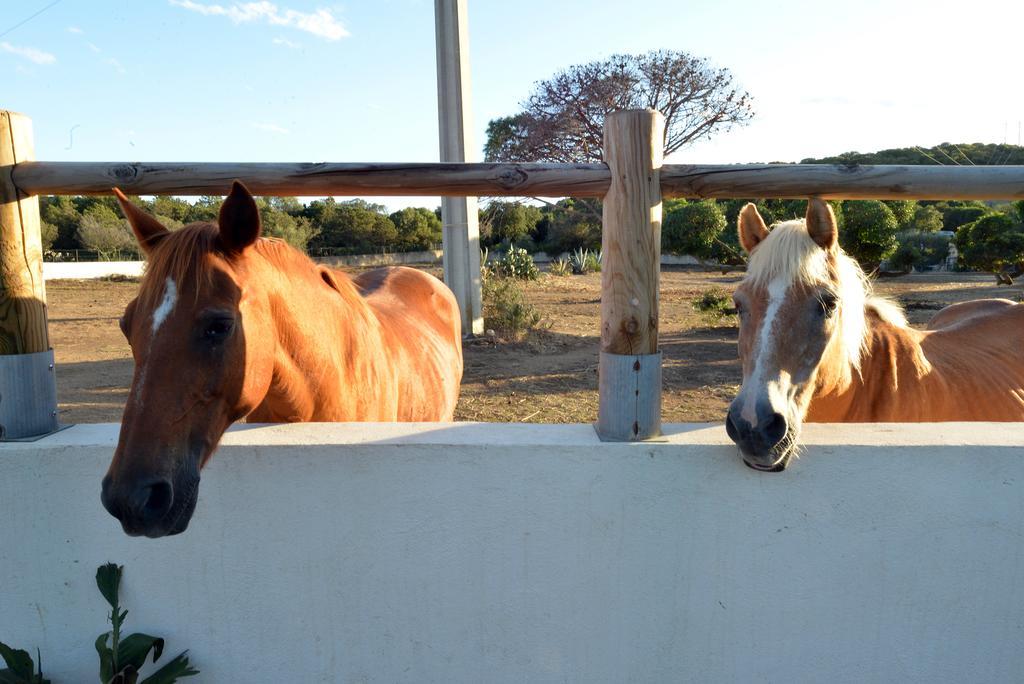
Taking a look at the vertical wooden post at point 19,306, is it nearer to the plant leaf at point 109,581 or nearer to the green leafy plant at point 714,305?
the plant leaf at point 109,581

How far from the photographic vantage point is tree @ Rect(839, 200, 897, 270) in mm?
10055

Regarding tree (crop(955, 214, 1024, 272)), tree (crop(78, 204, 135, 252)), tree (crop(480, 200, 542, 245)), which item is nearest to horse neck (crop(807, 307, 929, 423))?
tree (crop(955, 214, 1024, 272))

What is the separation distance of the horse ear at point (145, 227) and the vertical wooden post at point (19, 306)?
0.32 meters

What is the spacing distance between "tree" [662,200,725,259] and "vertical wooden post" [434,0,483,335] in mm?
3368

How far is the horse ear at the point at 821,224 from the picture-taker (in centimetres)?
186

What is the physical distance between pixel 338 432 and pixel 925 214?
62.2 ft

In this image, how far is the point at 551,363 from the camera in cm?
821

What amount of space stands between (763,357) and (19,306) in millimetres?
2178

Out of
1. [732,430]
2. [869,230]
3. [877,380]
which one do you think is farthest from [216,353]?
[869,230]

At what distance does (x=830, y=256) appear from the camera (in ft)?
6.51

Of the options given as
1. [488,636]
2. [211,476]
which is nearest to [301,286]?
[211,476]

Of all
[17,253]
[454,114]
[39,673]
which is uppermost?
[454,114]

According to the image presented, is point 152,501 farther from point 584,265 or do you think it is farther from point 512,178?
point 584,265

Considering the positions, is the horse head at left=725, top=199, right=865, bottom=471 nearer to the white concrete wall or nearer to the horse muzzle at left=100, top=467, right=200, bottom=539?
the white concrete wall
